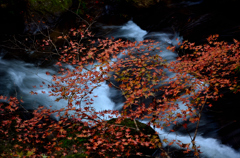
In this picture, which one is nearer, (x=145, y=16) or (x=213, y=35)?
(x=213, y=35)

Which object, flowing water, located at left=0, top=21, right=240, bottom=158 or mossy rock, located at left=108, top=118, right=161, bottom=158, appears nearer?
mossy rock, located at left=108, top=118, right=161, bottom=158

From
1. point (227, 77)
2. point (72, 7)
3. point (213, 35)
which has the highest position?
point (72, 7)

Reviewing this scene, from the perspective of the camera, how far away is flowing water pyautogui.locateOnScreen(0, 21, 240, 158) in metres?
4.65

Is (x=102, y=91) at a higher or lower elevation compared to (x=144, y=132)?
higher

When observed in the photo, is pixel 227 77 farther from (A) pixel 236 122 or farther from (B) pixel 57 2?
(B) pixel 57 2

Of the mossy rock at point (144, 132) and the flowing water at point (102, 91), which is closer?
the mossy rock at point (144, 132)

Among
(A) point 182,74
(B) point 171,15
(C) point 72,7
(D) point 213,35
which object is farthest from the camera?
(C) point 72,7

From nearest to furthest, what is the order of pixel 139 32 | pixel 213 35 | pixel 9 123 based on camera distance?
pixel 9 123
pixel 213 35
pixel 139 32

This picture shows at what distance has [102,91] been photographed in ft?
27.1

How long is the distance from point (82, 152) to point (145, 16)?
Result: 11.4 m

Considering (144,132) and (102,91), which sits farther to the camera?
(102,91)

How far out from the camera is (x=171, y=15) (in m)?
10.8

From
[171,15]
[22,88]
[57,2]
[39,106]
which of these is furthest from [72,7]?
[39,106]

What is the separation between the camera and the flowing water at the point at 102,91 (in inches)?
183
